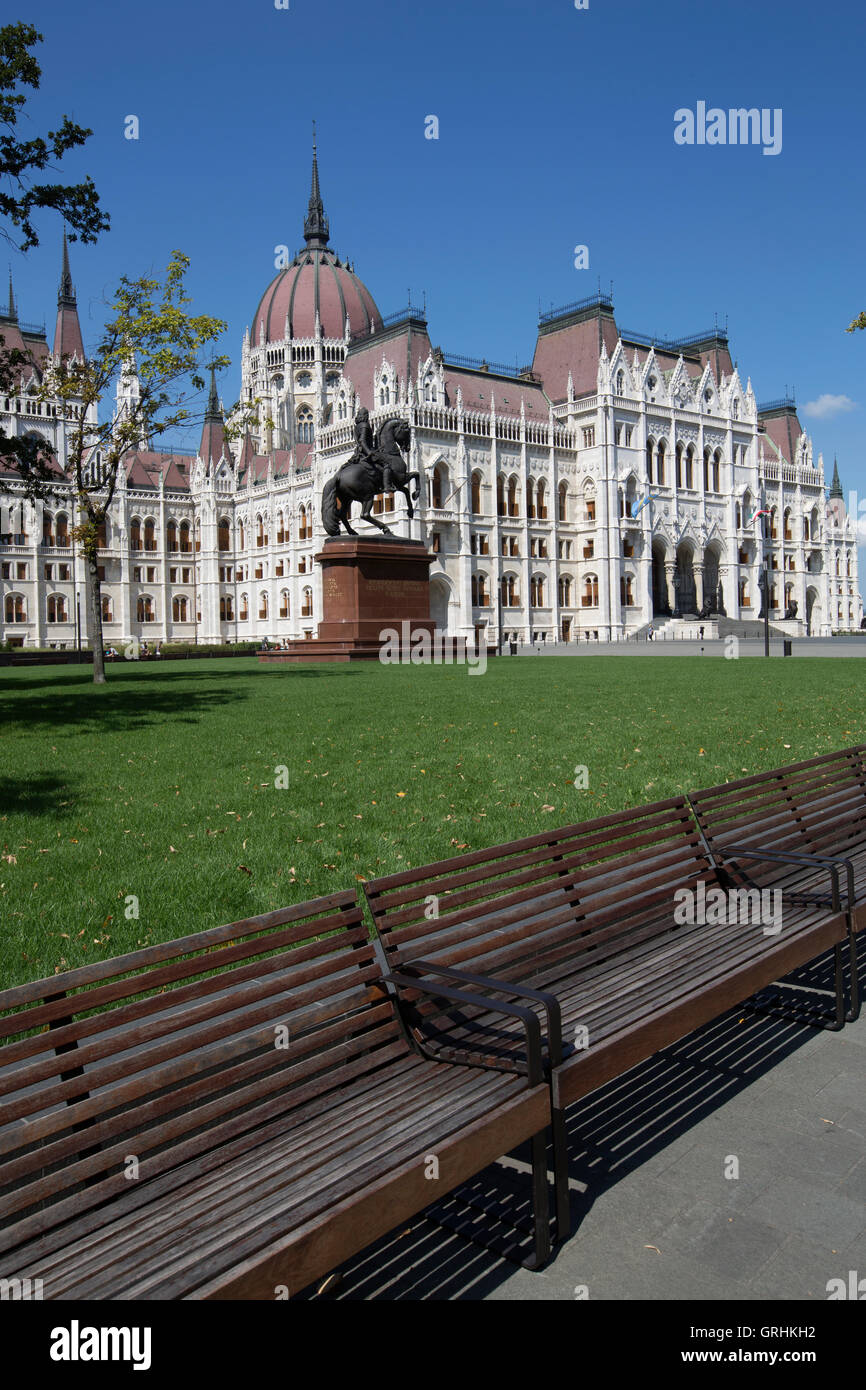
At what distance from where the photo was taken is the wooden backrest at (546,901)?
4.25 meters

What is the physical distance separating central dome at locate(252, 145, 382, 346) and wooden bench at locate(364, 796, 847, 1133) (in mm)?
93631

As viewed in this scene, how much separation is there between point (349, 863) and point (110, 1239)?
4.78m

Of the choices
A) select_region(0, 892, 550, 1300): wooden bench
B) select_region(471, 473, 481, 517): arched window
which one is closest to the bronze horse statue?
select_region(0, 892, 550, 1300): wooden bench

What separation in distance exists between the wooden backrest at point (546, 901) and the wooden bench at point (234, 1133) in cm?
43

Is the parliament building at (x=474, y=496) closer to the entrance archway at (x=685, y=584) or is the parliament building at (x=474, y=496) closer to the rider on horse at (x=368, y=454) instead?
the entrance archway at (x=685, y=584)

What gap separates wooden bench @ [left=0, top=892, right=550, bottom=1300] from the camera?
2650 mm

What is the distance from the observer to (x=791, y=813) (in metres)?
6.85

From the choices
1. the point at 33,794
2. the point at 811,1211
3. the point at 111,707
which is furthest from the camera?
the point at 111,707

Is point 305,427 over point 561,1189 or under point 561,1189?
over

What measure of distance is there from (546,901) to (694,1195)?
1.49 meters

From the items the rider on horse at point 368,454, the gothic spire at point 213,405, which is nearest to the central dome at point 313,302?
the gothic spire at point 213,405

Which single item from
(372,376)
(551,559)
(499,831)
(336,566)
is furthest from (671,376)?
(499,831)

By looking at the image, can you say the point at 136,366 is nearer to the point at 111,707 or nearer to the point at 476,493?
the point at 111,707

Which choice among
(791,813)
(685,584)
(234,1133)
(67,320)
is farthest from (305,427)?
(234,1133)
